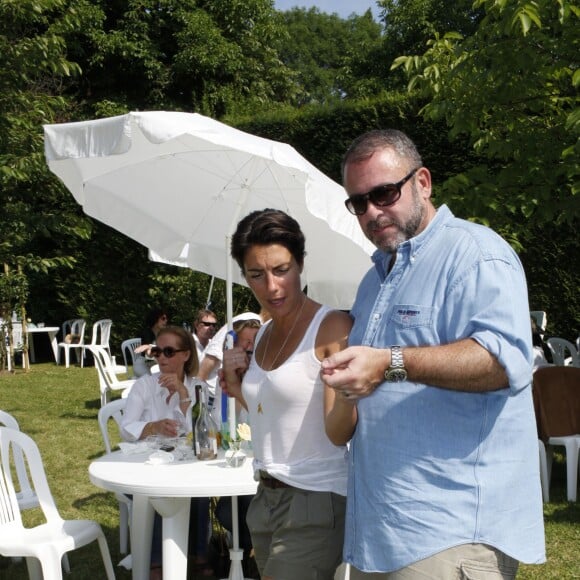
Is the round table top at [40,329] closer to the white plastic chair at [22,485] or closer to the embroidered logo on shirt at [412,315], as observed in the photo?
the white plastic chair at [22,485]

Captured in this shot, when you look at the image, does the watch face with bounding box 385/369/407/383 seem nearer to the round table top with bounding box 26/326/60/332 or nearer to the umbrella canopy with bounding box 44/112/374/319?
the umbrella canopy with bounding box 44/112/374/319

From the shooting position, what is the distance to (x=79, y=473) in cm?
661

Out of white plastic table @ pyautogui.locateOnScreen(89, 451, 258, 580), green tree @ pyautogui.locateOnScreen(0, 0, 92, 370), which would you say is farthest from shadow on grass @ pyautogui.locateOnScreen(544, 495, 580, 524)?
green tree @ pyautogui.locateOnScreen(0, 0, 92, 370)

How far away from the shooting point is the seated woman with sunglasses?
4027mm

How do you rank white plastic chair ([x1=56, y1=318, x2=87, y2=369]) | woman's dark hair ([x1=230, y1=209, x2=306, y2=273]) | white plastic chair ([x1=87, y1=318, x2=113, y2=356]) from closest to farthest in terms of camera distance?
woman's dark hair ([x1=230, y1=209, x2=306, y2=273]) < white plastic chair ([x1=87, y1=318, x2=113, y2=356]) < white plastic chair ([x1=56, y1=318, x2=87, y2=369])

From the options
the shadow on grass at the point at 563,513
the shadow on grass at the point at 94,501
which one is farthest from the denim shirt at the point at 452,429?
the shadow on grass at the point at 94,501

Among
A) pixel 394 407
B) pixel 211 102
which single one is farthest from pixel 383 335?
A: pixel 211 102

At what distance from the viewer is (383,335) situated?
5.49 feet

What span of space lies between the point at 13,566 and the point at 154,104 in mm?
12886

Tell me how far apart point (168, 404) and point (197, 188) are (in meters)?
1.24

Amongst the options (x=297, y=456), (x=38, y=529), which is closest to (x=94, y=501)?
(x=38, y=529)

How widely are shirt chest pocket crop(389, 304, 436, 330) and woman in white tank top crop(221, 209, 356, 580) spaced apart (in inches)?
16.3

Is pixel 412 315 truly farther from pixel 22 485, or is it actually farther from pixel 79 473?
pixel 79 473

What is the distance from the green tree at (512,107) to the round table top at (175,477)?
2.96 m
